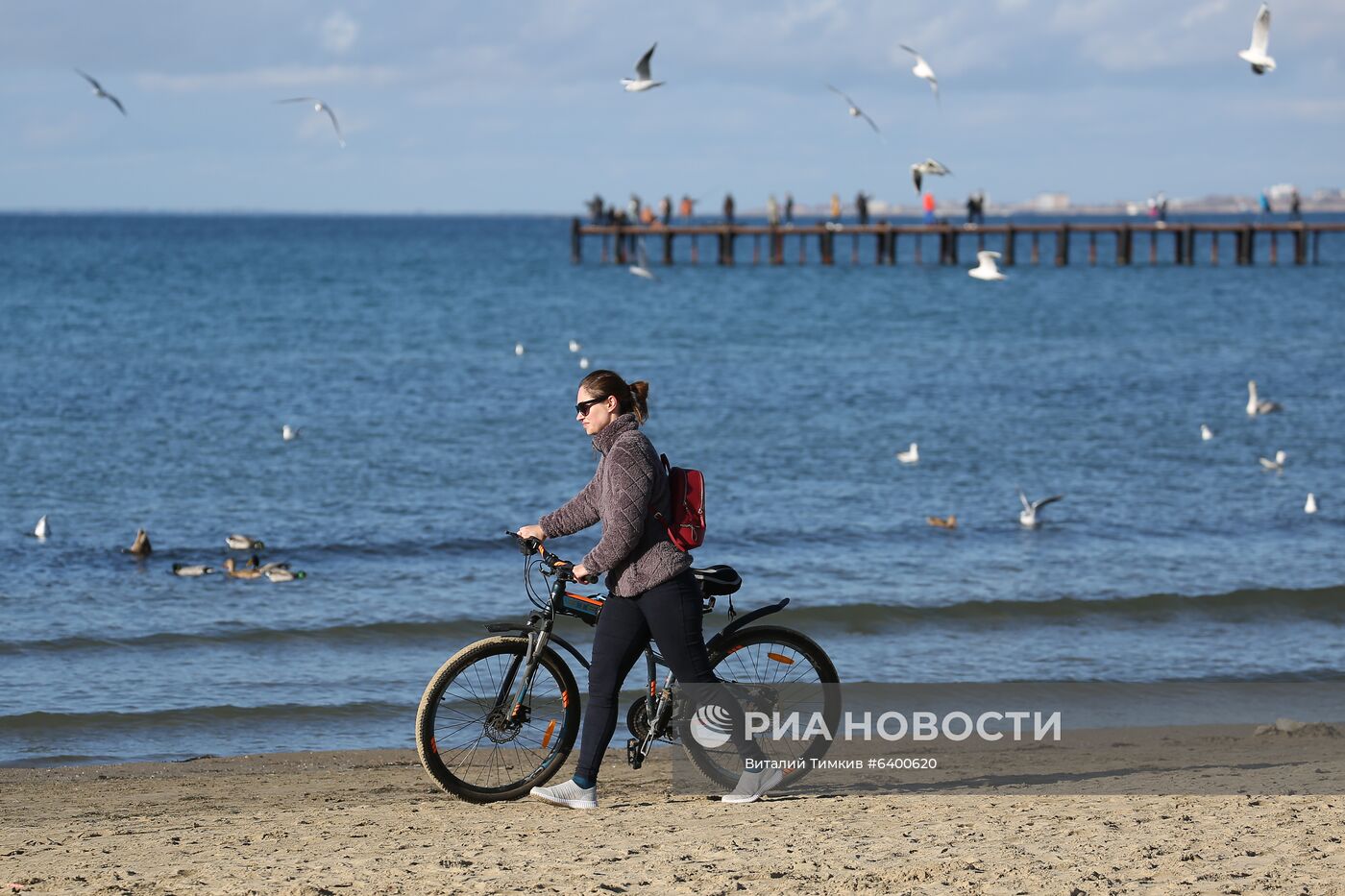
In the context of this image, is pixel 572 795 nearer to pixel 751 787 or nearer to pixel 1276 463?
pixel 751 787

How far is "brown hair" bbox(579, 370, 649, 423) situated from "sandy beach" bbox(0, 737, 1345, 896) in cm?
164

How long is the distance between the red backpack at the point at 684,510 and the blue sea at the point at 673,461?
3.62m

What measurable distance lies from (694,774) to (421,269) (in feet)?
275

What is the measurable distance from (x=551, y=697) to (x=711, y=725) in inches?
26.7

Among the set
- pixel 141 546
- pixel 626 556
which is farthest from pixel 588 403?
pixel 141 546

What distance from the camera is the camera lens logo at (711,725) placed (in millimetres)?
6273

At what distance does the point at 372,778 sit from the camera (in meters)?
7.62

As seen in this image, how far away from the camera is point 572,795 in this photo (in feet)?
20.7

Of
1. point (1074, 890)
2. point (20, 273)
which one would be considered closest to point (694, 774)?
point (1074, 890)

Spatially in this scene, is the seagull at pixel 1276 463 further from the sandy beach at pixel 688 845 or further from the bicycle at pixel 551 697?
the bicycle at pixel 551 697

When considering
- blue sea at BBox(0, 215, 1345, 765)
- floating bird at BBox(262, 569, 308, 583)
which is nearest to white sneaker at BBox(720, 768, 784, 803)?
blue sea at BBox(0, 215, 1345, 765)

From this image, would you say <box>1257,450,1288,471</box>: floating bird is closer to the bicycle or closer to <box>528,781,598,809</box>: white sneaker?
the bicycle

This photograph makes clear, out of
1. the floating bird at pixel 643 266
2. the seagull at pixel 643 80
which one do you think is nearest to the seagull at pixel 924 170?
the seagull at pixel 643 80

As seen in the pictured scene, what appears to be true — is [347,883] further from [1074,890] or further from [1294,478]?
[1294,478]
